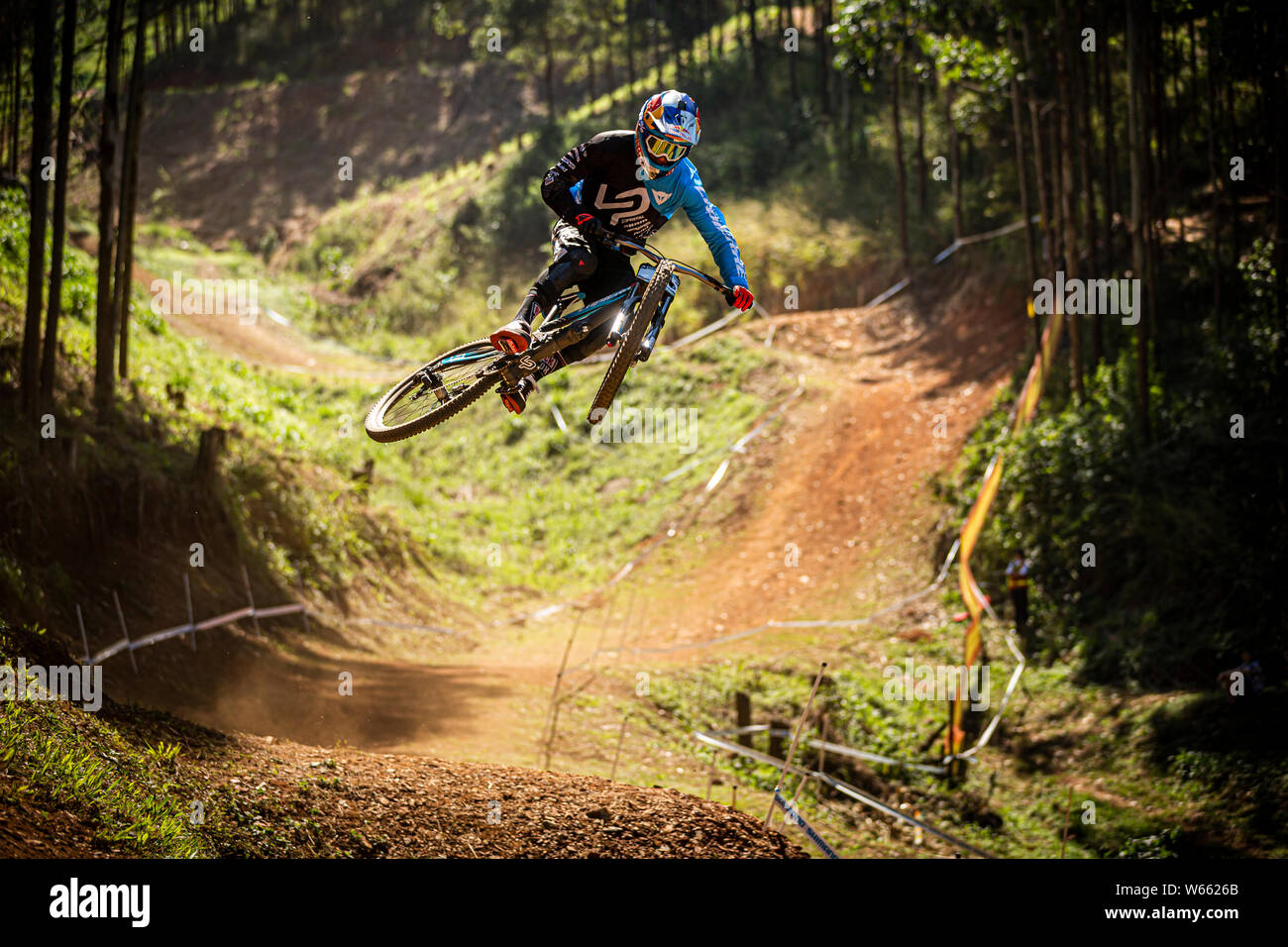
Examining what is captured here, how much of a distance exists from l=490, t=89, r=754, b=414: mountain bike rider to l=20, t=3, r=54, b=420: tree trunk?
23.2 feet

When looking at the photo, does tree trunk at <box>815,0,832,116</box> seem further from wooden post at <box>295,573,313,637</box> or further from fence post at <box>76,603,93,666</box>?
fence post at <box>76,603,93,666</box>

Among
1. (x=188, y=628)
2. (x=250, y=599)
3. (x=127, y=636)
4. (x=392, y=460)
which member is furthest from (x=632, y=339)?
(x=392, y=460)

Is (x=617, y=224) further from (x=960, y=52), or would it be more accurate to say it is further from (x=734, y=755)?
(x=960, y=52)

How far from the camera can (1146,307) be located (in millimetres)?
16359

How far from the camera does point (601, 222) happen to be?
26.2 ft

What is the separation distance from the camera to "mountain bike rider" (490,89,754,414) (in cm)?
779

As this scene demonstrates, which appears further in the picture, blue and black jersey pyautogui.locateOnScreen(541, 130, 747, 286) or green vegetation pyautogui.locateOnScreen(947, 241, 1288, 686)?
green vegetation pyautogui.locateOnScreen(947, 241, 1288, 686)

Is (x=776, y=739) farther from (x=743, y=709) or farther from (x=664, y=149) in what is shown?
(x=664, y=149)

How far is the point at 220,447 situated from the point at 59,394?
219 cm

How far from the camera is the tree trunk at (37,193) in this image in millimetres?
11234

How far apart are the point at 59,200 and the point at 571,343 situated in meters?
8.46

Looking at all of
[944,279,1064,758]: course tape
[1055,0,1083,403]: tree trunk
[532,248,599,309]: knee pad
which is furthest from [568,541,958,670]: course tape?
[532,248,599,309]: knee pad

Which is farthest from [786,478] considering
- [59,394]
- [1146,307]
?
[59,394]

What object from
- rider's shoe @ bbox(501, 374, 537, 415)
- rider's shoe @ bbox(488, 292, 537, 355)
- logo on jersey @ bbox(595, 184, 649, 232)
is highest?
logo on jersey @ bbox(595, 184, 649, 232)
